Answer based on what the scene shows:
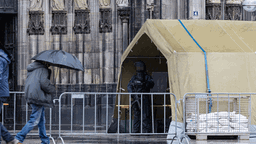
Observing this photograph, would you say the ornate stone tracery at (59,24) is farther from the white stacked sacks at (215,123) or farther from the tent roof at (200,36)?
the white stacked sacks at (215,123)

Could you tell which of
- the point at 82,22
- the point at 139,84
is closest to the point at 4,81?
the point at 139,84

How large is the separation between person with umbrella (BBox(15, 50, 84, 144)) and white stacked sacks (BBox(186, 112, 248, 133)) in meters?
2.55

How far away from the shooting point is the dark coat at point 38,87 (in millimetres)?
8070

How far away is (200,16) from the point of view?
15.3 m

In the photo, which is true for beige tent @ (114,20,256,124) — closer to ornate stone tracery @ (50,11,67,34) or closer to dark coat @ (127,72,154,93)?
dark coat @ (127,72,154,93)

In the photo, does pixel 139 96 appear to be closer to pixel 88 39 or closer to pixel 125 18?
pixel 125 18

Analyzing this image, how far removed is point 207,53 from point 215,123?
5.63 ft

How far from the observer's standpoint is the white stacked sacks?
834 centimetres

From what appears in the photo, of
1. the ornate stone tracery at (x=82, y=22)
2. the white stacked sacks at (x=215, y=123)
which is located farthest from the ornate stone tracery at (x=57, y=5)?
the white stacked sacks at (x=215, y=123)

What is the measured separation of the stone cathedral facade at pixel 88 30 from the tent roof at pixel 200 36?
14.3 feet

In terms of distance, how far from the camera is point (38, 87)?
8133mm

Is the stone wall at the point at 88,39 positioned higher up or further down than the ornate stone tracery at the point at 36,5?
further down

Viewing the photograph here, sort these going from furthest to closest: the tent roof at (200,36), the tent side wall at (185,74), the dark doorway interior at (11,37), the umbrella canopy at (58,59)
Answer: the dark doorway interior at (11,37) → the tent roof at (200,36) → the tent side wall at (185,74) → the umbrella canopy at (58,59)

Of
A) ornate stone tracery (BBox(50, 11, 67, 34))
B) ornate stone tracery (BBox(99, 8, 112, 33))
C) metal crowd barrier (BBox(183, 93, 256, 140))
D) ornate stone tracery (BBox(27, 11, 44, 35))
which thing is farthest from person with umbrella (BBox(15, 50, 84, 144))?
ornate stone tracery (BBox(27, 11, 44, 35))
